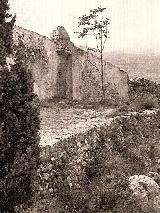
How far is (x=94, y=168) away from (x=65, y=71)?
11.2 metres

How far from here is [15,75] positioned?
9000mm

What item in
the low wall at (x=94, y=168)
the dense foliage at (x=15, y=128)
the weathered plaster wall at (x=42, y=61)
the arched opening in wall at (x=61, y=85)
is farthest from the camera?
the arched opening in wall at (x=61, y=85)

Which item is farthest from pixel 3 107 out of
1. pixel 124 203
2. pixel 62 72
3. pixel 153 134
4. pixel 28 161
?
pixel 62 72

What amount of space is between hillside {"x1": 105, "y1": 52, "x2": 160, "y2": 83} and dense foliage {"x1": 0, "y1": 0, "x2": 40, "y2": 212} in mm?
26717

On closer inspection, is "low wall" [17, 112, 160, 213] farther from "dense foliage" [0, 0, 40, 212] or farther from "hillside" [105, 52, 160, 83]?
"hillside" [105, 52, 160, 83]

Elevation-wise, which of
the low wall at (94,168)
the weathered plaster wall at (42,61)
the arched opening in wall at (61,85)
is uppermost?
the weathered plaster wall at (42,61)

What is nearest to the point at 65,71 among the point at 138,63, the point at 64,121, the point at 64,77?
the point at 64,77

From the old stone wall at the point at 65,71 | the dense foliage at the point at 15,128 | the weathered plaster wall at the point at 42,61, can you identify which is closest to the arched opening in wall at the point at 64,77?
the old stone wall at the point at 65,71

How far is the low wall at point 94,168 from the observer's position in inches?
415

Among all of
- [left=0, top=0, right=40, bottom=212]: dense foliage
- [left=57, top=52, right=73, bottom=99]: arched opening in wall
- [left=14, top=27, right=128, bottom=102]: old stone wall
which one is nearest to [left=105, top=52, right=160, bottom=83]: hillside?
[left=14, top=27, right=128, bottom=102]: old stone wall

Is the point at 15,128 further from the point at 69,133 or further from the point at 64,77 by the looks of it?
the point at 64,77

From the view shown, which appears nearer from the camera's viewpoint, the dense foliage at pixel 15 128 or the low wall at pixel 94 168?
the dense foliage at pixel 15 128

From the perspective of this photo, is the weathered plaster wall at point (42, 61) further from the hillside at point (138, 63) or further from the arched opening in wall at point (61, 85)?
the hillside at point (138, 63)

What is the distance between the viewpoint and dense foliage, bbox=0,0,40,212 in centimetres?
869
